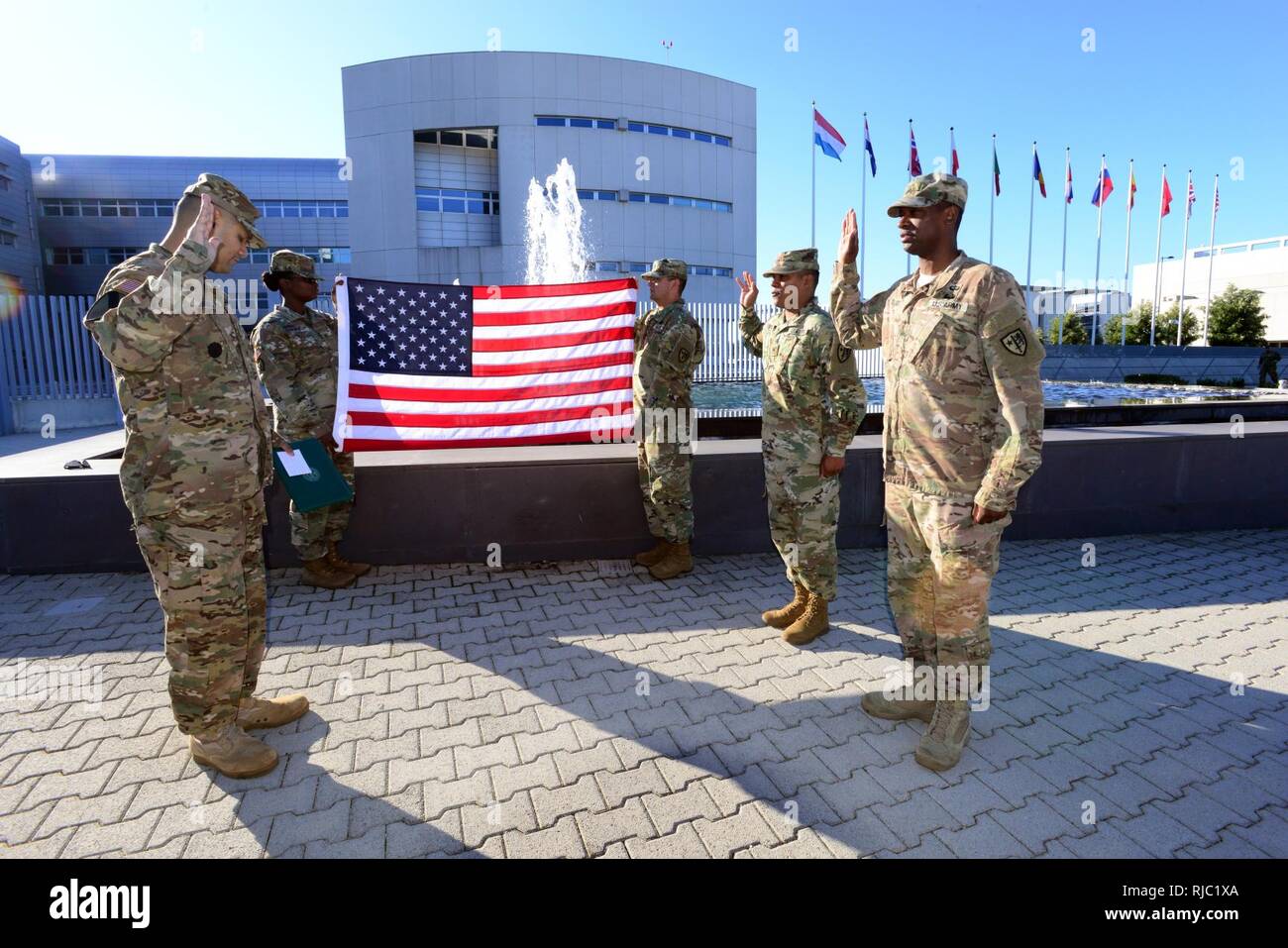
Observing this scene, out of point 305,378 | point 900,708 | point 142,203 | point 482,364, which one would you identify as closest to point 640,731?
point 900,708

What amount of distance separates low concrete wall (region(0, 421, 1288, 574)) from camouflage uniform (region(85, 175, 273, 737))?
2339mm

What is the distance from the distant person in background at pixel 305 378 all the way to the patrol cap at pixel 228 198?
1657 mm

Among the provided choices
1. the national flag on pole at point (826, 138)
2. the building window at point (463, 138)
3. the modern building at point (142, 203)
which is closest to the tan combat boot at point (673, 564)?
the national flag on pole at point (826, 138)

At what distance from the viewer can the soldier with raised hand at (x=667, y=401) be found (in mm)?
4855

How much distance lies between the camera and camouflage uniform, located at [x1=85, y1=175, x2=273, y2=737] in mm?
2502

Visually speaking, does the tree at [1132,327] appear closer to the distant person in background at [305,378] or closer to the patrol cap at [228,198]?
the distant person in background at [305,378]

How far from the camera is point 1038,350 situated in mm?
2594

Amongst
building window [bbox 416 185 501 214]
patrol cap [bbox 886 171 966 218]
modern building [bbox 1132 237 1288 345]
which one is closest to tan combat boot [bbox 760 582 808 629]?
patrol cap [bbox 886 171 966 218]

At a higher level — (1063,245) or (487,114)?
(487,114)
